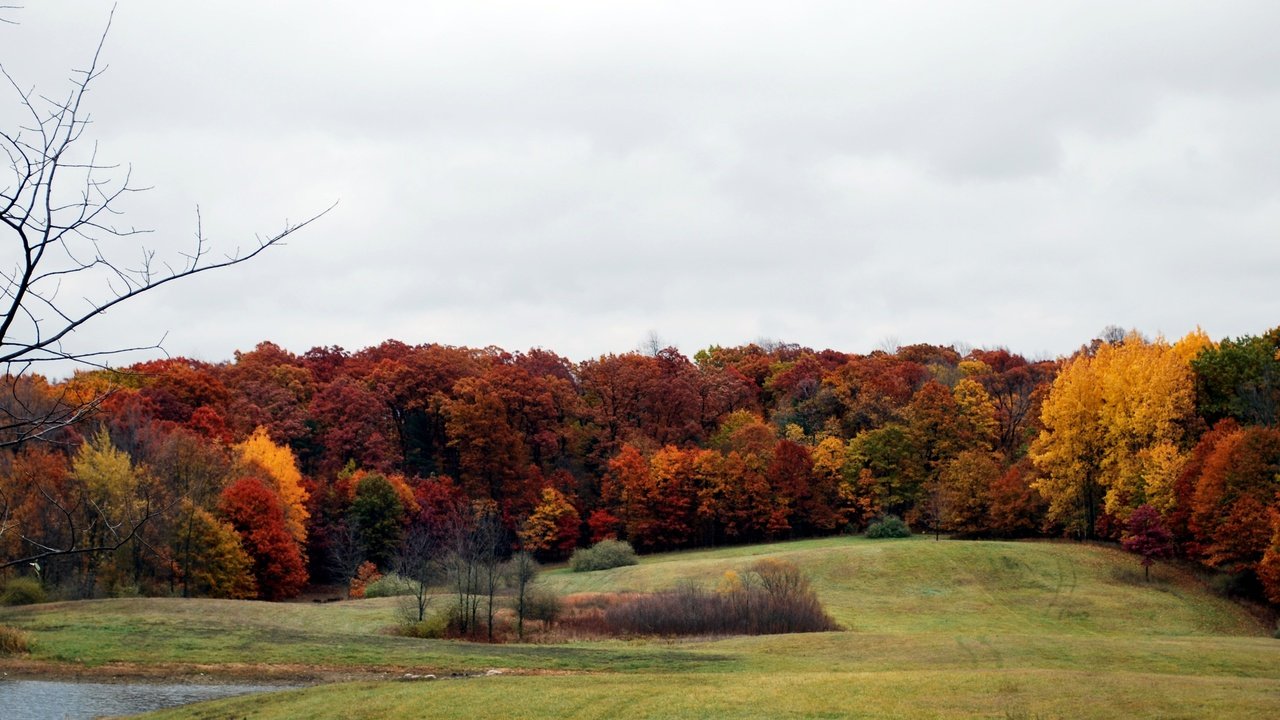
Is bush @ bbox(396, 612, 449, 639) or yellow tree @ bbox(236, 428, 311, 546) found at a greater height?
yellow tree @ bbox(236, 428, 311, 546)

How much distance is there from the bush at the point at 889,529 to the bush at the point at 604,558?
62.5 ft

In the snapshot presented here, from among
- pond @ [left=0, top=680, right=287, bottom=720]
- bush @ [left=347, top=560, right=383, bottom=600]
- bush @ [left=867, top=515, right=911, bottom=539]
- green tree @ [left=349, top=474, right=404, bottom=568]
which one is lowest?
bush @ [left=347, top=560, right=383, bottom=600]

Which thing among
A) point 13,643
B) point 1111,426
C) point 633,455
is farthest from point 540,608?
point 1111,426

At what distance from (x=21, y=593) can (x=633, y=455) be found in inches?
1959

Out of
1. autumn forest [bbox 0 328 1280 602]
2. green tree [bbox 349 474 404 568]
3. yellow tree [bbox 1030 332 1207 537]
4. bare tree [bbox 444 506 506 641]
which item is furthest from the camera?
green tree [bbox 349 474 404 568]

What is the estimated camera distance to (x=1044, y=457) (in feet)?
228

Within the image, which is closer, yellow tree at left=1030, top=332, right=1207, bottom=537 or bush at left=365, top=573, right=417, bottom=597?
bush at left=365, top=573, right=417, bottom=597

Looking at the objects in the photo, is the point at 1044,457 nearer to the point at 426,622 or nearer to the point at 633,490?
the point at 633,490

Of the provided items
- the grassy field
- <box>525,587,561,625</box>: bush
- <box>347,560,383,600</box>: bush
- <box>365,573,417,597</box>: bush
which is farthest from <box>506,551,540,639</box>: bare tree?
<box>347,560,383,600</box>: bush

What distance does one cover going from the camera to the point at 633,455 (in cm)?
8700

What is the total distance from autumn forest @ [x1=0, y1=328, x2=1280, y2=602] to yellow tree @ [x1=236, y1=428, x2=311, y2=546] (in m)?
0.20

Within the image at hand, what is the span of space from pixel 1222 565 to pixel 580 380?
65904 millimetres

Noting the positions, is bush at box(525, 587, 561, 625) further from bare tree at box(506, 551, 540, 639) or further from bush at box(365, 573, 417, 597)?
bush at box(365, 573, 417, 597)

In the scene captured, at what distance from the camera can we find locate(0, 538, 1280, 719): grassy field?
68.8ft
